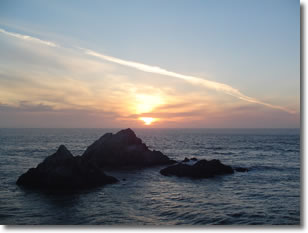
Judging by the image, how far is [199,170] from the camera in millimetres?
22203

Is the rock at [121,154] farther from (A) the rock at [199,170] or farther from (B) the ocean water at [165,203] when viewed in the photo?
(B) the ocean water at [165,203]

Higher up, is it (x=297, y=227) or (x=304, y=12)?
(x=304, y=12)

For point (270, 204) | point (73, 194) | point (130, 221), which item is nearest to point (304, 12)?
point (270, 204)

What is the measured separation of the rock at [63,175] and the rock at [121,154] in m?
9.70

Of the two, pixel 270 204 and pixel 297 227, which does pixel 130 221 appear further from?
pixel 270 204

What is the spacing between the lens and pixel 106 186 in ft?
58.9

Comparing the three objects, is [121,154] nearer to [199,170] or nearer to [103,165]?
[103,165]

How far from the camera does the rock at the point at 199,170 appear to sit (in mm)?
21953

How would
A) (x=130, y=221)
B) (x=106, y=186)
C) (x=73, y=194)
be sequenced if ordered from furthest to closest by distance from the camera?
1. (x=106, y=186)
2. (x=73, y=194)
3. (x=130, y=221)

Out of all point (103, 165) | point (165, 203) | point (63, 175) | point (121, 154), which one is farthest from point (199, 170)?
point (103, 165)

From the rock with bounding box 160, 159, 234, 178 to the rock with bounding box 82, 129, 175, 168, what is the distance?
21.3 feet

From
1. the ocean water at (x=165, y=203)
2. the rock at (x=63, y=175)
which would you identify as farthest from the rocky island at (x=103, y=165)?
the ocean water at (x=165, y=203)

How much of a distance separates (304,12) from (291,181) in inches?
534

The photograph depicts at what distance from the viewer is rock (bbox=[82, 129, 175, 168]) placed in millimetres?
29203
